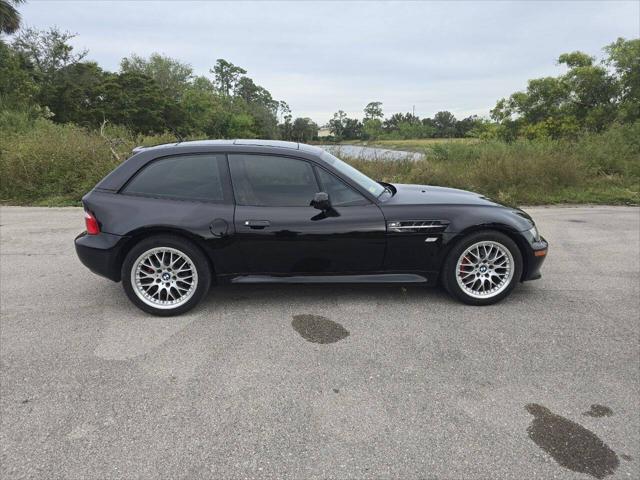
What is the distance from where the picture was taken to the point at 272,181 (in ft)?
12.2

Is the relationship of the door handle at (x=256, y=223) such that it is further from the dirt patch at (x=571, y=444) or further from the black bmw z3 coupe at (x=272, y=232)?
the dirt patch at (x=571, y=444)

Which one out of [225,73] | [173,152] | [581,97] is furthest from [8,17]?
[225,73]

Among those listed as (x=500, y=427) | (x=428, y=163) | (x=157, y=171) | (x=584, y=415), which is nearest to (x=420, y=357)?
(x=500, y=427)

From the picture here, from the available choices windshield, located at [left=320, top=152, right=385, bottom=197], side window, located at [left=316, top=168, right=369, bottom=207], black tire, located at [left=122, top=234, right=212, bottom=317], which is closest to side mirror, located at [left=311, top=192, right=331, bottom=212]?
side window, located at [left=316, top=168, right=369, bottom=207]

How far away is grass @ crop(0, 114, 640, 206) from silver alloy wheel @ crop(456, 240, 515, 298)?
636 cm

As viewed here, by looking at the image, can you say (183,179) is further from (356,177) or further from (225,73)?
(225,73)

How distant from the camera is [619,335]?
130 inches

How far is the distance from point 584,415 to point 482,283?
5.10ft

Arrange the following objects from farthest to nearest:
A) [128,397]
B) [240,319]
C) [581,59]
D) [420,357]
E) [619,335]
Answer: [581,59], [240,319], [619,335], [420,357], [128,397]

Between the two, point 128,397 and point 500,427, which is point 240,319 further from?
point 500,427

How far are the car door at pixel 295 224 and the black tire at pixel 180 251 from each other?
14.7 inches

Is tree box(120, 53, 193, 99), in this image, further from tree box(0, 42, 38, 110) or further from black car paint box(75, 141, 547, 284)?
black car paint box(75, 141, 547, 284)

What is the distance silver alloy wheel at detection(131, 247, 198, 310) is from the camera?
3621mm

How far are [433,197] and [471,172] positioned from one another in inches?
287
